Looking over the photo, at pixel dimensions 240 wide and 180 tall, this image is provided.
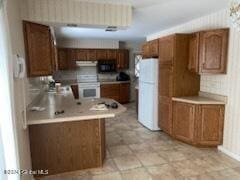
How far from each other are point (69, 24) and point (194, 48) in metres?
2.30

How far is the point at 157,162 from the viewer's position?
9.39ft

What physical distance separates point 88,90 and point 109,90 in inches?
32.5

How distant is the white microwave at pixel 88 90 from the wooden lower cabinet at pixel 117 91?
0.23 metres

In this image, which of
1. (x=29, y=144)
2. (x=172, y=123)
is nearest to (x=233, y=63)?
(x=172, y=123)

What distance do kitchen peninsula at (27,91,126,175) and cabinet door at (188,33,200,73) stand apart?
1777 millimetres

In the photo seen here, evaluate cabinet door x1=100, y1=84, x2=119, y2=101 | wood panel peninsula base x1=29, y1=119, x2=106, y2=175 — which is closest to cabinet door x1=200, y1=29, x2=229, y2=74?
wood panel peninsula base x1=29, y1=119, x2=106, y2=175

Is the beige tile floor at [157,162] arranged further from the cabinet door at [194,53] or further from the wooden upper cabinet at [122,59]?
the wooden upper cabinet at [122,59]

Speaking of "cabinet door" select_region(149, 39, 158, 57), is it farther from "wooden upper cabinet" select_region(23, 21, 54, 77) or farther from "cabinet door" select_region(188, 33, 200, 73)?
"wooden upper cabinet" select_region(23, 21, 54, 77)

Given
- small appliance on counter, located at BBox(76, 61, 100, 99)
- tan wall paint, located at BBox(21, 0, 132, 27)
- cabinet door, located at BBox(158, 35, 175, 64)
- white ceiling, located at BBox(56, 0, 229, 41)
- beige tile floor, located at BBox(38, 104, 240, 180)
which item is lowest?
beige tile floor, located at BBox(38, 104, 240, 180)

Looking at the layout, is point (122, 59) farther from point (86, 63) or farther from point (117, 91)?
point (86, 63)

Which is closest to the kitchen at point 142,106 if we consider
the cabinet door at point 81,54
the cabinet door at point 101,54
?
the cabinet door at point 81,54

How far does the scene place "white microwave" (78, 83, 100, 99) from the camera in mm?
6469

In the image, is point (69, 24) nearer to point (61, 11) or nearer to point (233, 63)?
point (61, 11)

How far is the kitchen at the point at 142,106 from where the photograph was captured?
2.39 metres
